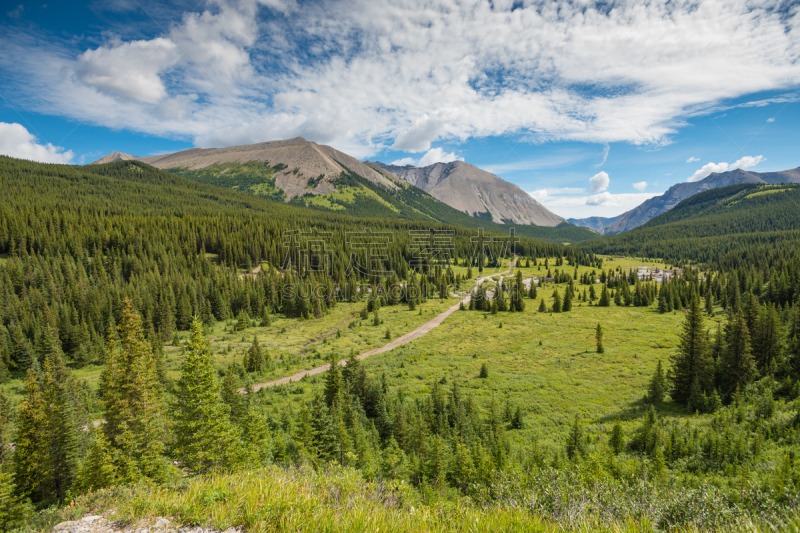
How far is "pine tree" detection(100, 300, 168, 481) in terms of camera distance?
806 inches

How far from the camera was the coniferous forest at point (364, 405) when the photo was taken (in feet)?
31.6

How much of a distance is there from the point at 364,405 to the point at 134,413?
2390cm

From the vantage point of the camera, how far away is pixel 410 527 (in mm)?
6254

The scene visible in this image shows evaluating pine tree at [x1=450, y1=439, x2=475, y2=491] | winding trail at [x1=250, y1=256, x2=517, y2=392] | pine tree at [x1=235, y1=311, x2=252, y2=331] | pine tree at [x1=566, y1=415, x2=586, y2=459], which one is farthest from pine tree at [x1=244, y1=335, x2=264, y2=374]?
pine tree at [x1=566, y1=415, x2=586, y2=459]

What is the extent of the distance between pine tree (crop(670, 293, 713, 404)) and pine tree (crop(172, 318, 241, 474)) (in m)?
47.2

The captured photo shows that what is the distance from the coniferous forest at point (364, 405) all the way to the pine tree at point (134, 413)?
14 centimetres

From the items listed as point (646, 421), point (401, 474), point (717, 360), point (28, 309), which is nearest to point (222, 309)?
point (28, 309)

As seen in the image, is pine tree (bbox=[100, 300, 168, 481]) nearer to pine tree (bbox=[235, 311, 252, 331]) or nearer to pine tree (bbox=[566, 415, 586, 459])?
pine tree (bbox=[566, 415, 586, 459])

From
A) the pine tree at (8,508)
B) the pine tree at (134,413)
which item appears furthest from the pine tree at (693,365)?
the pine tree at (8,508)

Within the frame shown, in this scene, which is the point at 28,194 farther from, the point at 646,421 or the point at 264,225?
the point at 646,421

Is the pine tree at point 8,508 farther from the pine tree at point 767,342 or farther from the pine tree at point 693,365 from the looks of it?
the pine tree at point 767,342

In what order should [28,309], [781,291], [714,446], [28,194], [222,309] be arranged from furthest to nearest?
[28,194] < [222,309] < [781,291] < [28,309] < [714,446]

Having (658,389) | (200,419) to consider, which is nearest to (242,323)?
(200,419)

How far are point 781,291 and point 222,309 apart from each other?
481 feet
